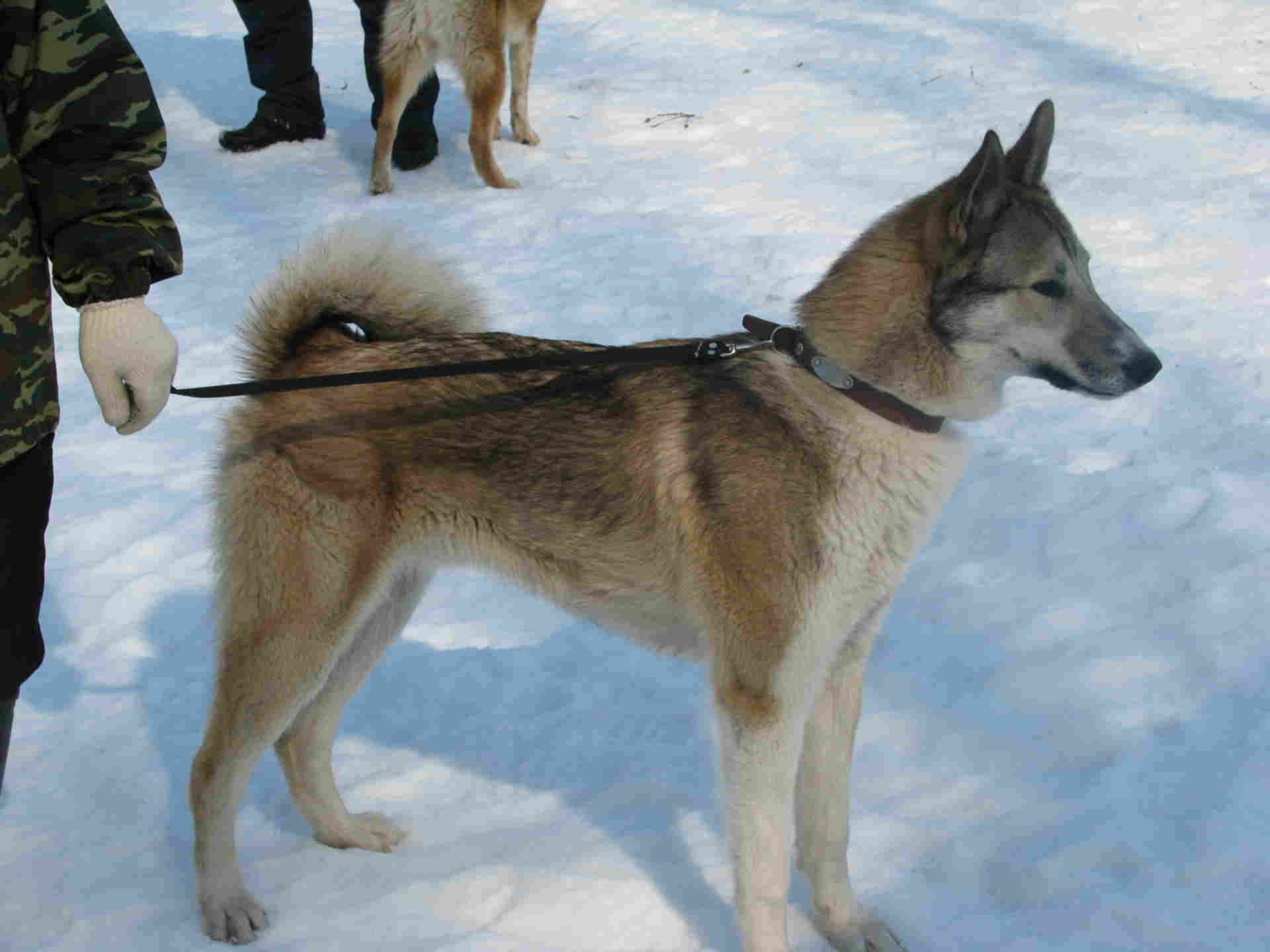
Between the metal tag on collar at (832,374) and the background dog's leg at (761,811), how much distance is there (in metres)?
0.55

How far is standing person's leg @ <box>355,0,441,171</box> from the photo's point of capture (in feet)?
20.8

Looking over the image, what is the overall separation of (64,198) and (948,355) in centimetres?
139

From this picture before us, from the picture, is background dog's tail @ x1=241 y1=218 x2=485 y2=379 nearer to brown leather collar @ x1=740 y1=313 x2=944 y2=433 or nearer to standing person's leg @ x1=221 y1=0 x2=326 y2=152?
brown leather collar @ x1=740 y1=313 x2=944 y2=433

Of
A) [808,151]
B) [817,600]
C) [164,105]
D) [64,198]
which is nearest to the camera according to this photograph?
[64,198]

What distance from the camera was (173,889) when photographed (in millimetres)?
2492

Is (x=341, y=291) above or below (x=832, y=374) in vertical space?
below

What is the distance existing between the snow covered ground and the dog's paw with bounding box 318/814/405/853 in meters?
0.04

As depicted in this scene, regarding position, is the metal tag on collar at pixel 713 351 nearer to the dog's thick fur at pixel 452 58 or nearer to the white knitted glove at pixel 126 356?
the white knitted glove at pixel 126 356

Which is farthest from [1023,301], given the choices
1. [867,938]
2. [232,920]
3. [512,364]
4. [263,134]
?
[263,134]

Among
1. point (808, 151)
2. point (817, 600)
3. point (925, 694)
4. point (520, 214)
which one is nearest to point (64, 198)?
point (817, 600)

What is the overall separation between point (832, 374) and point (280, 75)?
17.7 ft

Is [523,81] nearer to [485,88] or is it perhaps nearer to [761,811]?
[485,88]

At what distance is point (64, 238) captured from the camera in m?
1.78

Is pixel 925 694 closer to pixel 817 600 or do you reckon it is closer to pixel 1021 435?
pixel 817 600
